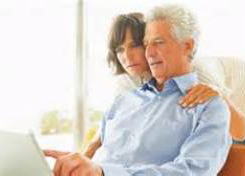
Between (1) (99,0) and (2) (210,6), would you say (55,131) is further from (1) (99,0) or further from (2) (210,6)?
(2) (210,6)

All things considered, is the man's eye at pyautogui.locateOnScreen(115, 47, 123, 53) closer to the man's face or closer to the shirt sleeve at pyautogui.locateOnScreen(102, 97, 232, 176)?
the man's face

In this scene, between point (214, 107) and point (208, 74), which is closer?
point (214, 107)

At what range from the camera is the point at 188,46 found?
1.73 metres

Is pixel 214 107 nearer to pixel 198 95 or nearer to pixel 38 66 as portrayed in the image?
pixel 198 95

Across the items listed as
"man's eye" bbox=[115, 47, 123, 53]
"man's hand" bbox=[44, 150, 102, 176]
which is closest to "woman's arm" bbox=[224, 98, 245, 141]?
"man's eye" bbox=[115, 47, 123, 53]

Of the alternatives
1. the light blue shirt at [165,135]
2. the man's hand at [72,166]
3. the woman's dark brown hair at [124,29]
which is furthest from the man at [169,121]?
the man's hand at [72,166]

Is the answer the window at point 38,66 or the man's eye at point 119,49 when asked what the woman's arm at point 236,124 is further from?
the window at point 38,66

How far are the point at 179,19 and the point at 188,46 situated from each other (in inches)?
4.1

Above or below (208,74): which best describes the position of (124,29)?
above

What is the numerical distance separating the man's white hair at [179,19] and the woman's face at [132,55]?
21cm

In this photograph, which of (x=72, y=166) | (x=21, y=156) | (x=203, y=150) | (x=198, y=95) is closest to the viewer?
(x=21, y=156)

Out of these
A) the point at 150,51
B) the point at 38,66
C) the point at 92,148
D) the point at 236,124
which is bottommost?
the point at 38,66

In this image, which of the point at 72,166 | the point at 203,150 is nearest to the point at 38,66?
the point at 203,150

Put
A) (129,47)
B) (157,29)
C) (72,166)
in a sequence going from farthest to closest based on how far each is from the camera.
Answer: (129,47)
(157,29)
(72,166)
